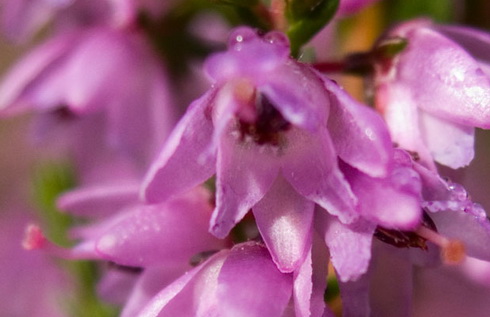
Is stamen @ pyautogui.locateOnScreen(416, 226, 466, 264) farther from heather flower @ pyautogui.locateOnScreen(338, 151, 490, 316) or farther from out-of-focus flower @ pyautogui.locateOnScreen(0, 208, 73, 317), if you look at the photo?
out-of-focus flower @ pyautogui.locateOnScreen(0, 208, 73, 317)

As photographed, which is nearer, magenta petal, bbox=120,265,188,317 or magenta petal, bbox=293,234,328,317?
magenta petal, bbox=293,234,328,317

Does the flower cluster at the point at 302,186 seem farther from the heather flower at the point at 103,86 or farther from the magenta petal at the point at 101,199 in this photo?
the heather flower at the point at 103,86

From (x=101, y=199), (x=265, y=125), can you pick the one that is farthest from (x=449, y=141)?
(x=101, y=199)

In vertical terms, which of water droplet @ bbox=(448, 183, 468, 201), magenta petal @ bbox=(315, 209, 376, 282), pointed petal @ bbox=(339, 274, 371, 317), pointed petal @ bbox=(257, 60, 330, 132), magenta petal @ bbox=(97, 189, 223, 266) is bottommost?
magenta petal @ bbox=(97, 189, 223, 266)

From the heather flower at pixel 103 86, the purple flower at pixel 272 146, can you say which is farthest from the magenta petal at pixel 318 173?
the heather flower at pixel 103 86

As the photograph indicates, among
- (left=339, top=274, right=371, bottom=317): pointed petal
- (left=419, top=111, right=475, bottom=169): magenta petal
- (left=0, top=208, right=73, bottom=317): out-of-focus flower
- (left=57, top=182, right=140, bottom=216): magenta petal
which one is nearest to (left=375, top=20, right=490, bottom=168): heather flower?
(left=419, top=111, right=475, bottom=169): magenta petal

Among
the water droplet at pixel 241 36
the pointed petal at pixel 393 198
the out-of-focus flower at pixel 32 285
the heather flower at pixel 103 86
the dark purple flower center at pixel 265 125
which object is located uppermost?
the water droplet at pixel 241 36

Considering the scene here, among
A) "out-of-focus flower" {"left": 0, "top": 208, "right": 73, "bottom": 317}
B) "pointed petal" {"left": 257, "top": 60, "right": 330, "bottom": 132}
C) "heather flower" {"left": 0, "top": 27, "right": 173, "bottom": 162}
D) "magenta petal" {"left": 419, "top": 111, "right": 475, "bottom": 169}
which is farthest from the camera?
"out-of-focus flower" {"left": 0, "top": 208, "right": 73, "bottom": 317}

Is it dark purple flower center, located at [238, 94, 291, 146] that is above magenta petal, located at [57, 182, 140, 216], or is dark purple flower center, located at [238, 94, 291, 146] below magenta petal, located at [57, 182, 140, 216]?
above

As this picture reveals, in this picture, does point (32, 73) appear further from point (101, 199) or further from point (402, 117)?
point (402, 117)
